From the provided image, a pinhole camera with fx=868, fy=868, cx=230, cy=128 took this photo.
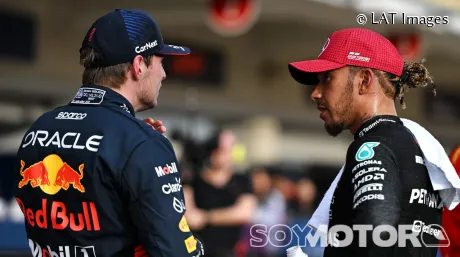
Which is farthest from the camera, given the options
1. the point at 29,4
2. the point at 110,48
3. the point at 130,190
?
the point at 29,4

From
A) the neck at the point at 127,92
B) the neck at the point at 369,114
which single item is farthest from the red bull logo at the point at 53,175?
the neck at the point at 369,114

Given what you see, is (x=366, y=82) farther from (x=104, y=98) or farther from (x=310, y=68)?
(x=104, y=98)

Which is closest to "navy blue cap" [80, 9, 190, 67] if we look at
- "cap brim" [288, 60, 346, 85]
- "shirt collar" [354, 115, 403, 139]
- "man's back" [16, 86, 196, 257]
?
"man's back" [16, 86, 196, 257]

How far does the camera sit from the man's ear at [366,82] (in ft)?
10.3

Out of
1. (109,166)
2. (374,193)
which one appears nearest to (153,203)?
(109,166)

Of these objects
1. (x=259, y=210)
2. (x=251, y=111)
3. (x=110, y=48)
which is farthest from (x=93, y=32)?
(x=251, y=111)

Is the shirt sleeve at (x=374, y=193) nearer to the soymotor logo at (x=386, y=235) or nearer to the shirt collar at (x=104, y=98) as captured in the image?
the soymotor logo at (x=386, y=235)

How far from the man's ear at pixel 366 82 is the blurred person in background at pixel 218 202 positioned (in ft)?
16.0

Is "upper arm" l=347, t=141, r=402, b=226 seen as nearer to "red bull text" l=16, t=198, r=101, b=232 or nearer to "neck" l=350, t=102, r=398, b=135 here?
"neck" l=350, t=102, r=398, b=135

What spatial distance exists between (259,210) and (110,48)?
1076 cm

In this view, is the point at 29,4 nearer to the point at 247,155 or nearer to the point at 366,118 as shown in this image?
the point at 247,155

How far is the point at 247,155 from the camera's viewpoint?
19.9 meters

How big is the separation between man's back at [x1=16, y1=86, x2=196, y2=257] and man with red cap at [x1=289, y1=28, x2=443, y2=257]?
1.92ft

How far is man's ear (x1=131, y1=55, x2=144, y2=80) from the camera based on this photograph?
10.1ft
